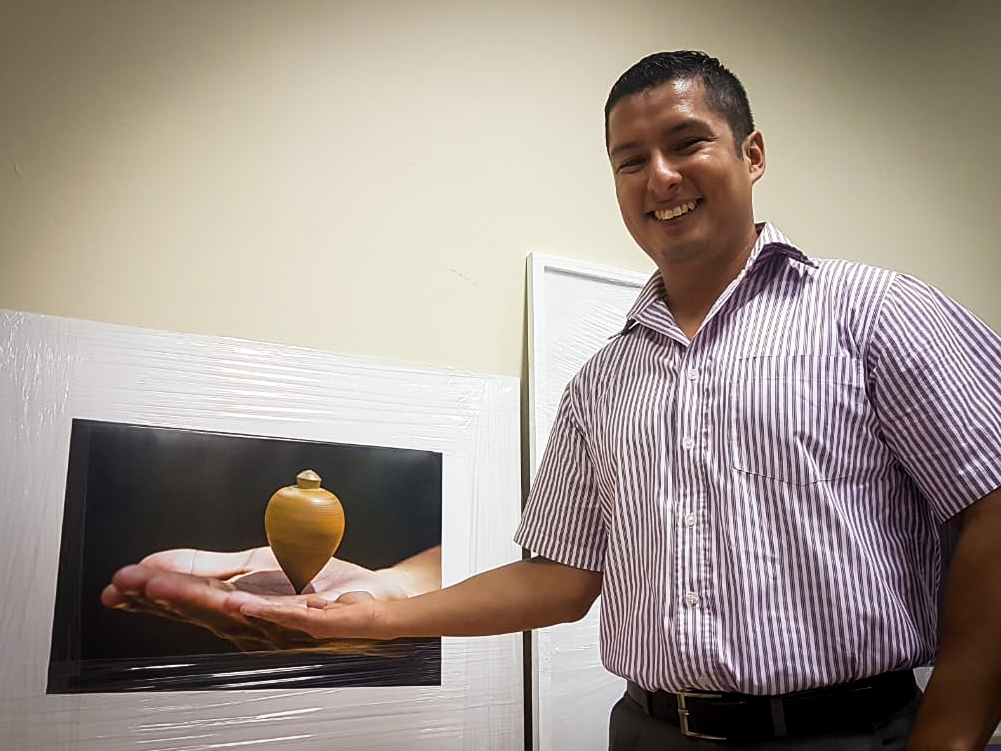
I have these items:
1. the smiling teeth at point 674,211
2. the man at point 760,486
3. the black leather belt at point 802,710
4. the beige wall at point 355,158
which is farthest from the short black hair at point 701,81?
the black leather belt at point 802,710

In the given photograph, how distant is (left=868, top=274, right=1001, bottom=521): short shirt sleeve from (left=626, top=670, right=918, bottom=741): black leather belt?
19 centimetres

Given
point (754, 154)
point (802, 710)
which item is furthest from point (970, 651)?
point (754, 154)

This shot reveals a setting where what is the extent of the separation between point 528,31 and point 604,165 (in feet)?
0.94

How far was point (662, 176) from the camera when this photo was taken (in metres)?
1.13

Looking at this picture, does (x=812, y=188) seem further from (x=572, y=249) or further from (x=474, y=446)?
(x=474, y=446)

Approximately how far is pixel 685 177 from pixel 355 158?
0.65 m

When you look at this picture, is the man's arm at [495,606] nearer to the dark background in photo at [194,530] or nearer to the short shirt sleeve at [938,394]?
the dark background in photo at [194,530]

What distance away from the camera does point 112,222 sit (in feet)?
4.55

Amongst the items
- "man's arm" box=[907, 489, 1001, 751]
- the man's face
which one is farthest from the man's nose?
"man's arm" box=[907, 489, 1001, 751]

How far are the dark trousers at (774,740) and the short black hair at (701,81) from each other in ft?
2.16

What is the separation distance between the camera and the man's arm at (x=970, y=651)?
2.88ft

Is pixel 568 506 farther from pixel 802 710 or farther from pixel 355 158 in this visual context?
pixel 355 158

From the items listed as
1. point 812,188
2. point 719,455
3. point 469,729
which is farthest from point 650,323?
point 812,188

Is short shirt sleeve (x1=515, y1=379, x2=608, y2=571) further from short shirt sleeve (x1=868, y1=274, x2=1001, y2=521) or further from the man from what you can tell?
short shirt sleeve (x1=868, y1=274, x2=1001, y2=521)
